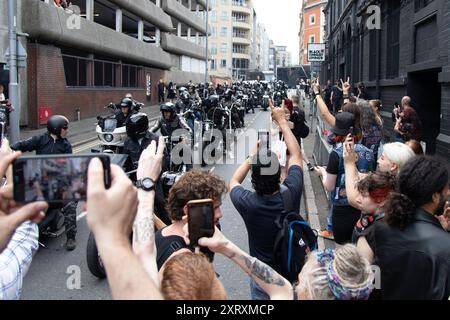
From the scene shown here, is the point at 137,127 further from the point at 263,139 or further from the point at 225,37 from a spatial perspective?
the point at 225,37

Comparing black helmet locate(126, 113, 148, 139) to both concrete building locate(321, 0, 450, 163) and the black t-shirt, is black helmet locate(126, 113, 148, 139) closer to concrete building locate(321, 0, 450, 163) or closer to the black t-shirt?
the black t-shirt

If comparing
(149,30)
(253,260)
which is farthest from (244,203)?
(149,30)

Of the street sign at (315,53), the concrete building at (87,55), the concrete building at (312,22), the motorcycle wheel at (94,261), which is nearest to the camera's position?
the motorcycle wheel at (94,261)

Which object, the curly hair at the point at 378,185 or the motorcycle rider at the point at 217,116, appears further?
the motorcycle rider at the point at 217,116

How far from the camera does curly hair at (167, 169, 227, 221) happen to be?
313cm

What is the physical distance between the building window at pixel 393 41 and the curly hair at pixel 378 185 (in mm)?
12186

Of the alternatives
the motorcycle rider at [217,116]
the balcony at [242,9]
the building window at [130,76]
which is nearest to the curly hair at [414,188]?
the motorcycle rider at [217,116]

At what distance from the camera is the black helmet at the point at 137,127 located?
6.01m

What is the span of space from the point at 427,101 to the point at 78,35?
53.2ft

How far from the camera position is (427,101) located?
41.2 ft

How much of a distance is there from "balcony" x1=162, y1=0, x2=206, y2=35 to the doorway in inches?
1321

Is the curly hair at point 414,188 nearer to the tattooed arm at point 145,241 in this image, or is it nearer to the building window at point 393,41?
the tattooed arm at point 145,241

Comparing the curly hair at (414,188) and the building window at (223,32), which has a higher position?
the building window at (223,32)
